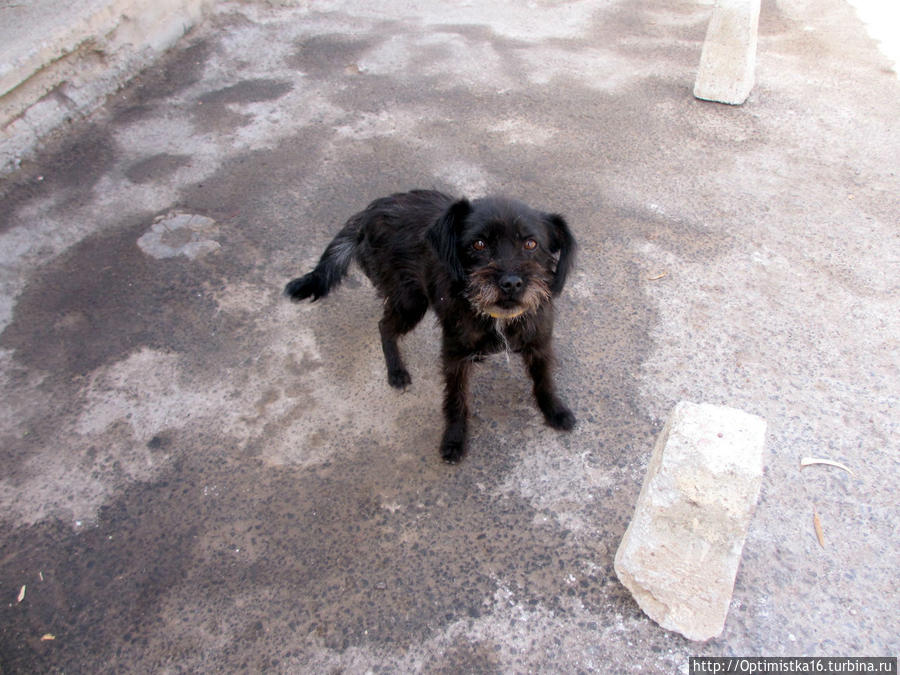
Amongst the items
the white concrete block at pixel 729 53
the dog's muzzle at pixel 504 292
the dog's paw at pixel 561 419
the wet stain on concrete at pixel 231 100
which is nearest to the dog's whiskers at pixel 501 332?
the dog's muzzle at pixel 504 292

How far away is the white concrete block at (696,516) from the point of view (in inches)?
81.6

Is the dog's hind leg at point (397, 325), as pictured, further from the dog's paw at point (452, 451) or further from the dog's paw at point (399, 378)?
the dog's paw at point (452, 451)

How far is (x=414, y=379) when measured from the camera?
146 inches

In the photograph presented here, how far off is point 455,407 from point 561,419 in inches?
23.8

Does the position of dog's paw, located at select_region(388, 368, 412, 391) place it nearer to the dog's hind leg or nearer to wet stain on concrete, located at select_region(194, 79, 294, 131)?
the dog's hind leg

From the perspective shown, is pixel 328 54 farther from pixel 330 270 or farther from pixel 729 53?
pixel 330 270

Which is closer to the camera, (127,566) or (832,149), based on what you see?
(127,566)

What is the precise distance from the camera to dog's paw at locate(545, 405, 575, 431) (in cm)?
329

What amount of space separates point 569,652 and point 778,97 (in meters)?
6.41

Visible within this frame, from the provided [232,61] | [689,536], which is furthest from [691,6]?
[689,536]

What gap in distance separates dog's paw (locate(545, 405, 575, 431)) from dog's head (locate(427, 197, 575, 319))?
0.70 meters

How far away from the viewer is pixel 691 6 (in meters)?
8.81

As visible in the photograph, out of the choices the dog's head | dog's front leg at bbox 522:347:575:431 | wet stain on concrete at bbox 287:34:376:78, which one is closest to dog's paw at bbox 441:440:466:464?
dog's front leg at bbox 522:347:575:431

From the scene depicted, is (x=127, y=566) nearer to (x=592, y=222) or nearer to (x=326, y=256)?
(x=326, y=256)
